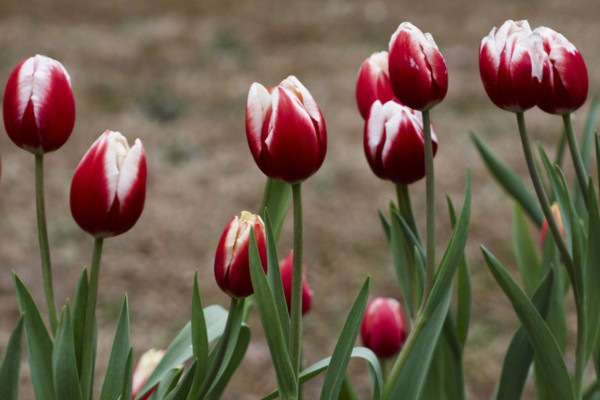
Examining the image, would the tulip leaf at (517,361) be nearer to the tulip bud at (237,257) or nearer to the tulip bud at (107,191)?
the tulip bud at (237,257)

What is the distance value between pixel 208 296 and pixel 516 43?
1676 mm

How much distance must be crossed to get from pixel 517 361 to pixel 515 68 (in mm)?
324

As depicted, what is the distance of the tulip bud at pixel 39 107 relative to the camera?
2.09 ft

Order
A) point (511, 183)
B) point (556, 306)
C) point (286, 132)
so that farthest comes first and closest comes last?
point (511, 183) < point (556, 306) < point (286, 132)

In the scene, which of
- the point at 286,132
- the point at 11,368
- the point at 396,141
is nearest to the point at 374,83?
the point at 396,141

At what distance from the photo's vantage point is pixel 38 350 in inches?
26.8

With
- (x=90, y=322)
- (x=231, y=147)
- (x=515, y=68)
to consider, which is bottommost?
(x=231, y=147)

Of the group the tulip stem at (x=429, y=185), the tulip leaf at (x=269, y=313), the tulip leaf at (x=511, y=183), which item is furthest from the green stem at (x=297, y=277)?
Result: the tulip leaf at (x=511, y=183)

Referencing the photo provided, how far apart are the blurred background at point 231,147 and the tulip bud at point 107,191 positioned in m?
1.29

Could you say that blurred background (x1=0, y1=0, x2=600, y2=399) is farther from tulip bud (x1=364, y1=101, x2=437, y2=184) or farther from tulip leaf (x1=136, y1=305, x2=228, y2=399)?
tulip bud (x1=364, y1=101, x2=437, y2=184)

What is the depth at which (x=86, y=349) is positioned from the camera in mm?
629

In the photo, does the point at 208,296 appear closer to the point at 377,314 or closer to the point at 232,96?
the point at 377,314

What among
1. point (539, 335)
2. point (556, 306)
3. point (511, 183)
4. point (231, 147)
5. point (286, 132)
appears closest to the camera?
point (286, 132)

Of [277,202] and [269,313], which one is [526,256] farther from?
[269,313]
